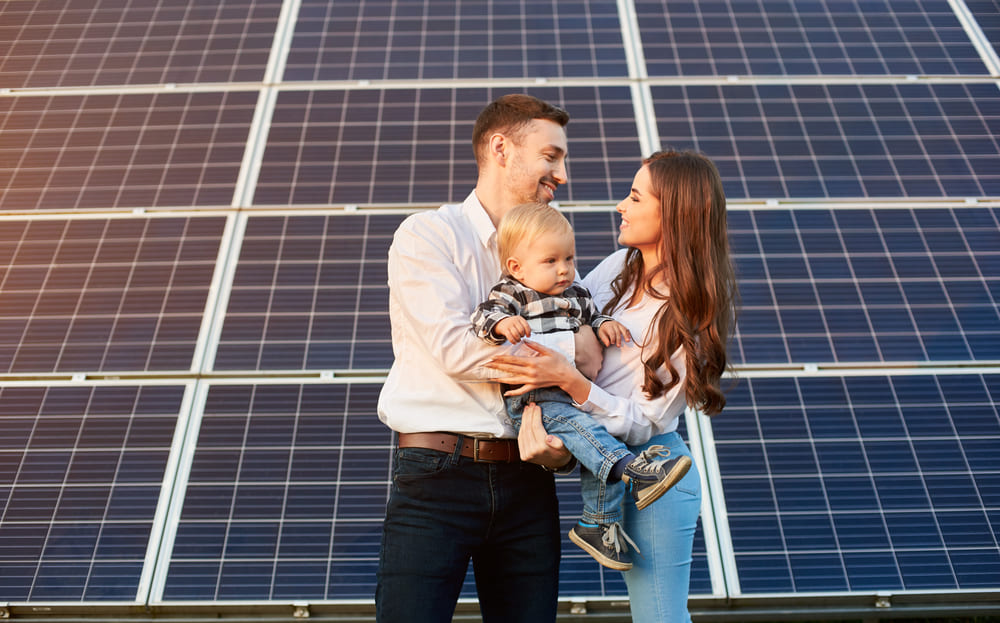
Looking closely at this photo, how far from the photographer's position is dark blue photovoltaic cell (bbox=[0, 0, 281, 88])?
6.62m

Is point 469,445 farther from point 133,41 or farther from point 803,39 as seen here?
point 133,41

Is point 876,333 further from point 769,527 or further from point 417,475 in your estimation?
point 417,475

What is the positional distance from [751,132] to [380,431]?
377cm

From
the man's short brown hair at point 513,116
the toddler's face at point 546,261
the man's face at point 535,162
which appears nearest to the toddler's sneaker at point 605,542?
the toddler's face at point 546,261

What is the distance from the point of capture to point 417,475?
9.77 feet

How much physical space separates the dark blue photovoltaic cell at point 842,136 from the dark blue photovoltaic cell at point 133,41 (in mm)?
3648

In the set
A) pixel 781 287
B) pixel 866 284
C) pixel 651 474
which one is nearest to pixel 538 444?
pixel 651 474

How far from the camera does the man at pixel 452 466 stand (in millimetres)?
2898

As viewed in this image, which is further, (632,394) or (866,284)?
(866,284)

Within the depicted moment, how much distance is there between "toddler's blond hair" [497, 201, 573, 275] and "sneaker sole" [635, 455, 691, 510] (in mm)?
1006

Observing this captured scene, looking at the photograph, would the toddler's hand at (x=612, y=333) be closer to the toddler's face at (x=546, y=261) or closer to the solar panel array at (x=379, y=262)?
the toddler's face at (x=546, y=261)

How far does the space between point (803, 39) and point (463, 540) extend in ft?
19.0

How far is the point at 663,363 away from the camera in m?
2.98

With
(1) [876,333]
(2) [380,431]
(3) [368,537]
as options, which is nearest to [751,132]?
(1) [876,333]
